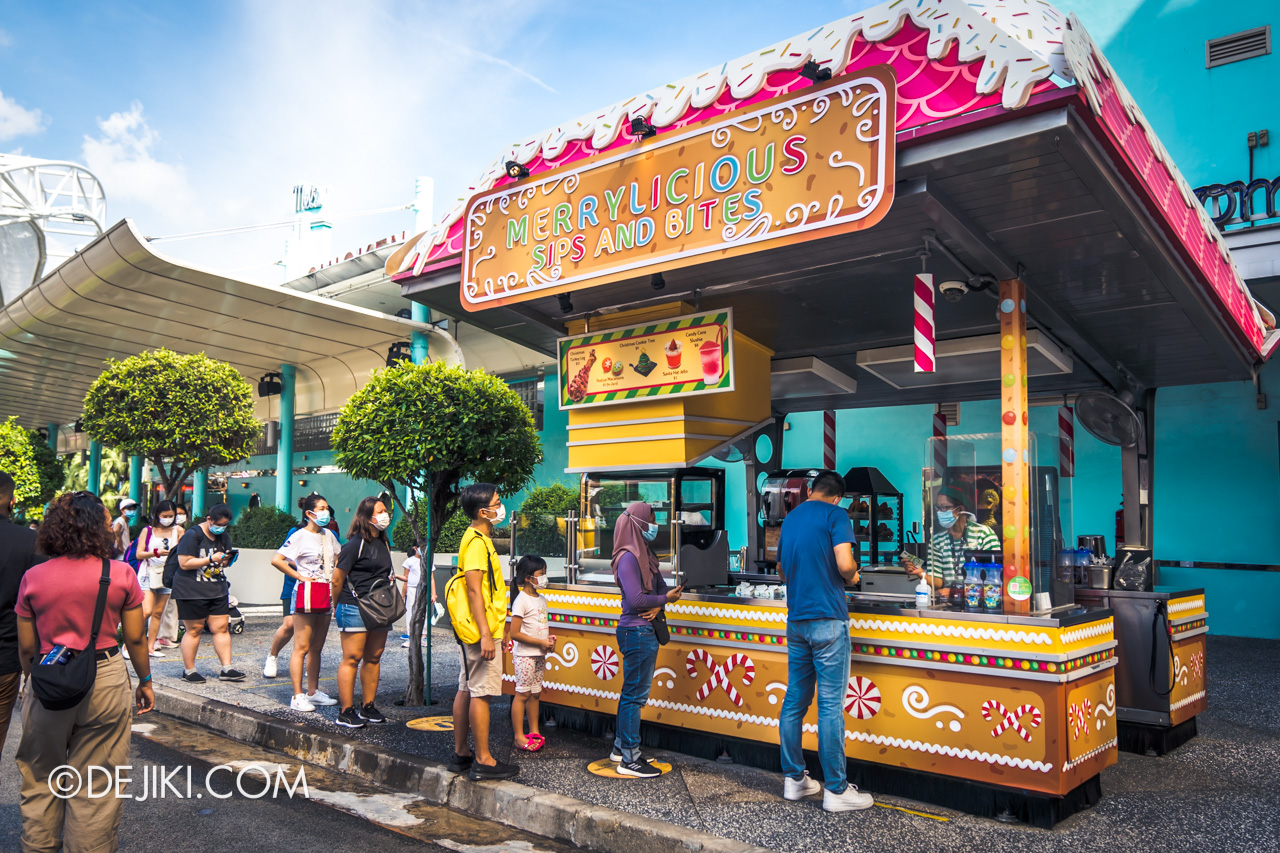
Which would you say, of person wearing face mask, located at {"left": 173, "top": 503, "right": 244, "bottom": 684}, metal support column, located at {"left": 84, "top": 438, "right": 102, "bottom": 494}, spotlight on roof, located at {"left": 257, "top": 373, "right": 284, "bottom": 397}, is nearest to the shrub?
spotlight on roof, located at {"left": 257, "top": 373, "right": 284, "bottom": 397}

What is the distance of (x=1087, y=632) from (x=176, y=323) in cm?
1811

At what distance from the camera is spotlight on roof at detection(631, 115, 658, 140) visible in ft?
18.2

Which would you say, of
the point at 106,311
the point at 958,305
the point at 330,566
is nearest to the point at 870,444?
the point at 958,305

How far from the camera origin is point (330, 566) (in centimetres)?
781

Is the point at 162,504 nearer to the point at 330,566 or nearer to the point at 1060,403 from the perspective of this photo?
the point at 330,566

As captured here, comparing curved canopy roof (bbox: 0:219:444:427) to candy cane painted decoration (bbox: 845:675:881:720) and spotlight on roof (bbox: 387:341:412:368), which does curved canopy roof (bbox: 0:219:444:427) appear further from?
candy cane painted decoration (bbox: 845:675:881:720)

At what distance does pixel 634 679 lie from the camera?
560cm

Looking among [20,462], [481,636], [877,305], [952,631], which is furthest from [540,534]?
[20,462]

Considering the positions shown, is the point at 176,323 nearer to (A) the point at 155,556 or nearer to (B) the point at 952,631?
(A) the point at 155,556

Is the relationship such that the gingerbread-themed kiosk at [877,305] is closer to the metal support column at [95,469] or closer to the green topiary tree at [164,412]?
the green topiary tree at [164,412]

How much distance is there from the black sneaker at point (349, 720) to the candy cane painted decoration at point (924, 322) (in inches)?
196

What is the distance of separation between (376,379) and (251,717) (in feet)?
10.5

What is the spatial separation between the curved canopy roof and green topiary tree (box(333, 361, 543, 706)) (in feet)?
26.4

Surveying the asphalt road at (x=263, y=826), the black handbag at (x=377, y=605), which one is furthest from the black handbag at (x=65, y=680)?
the black handbag at (x=377, y=605)
